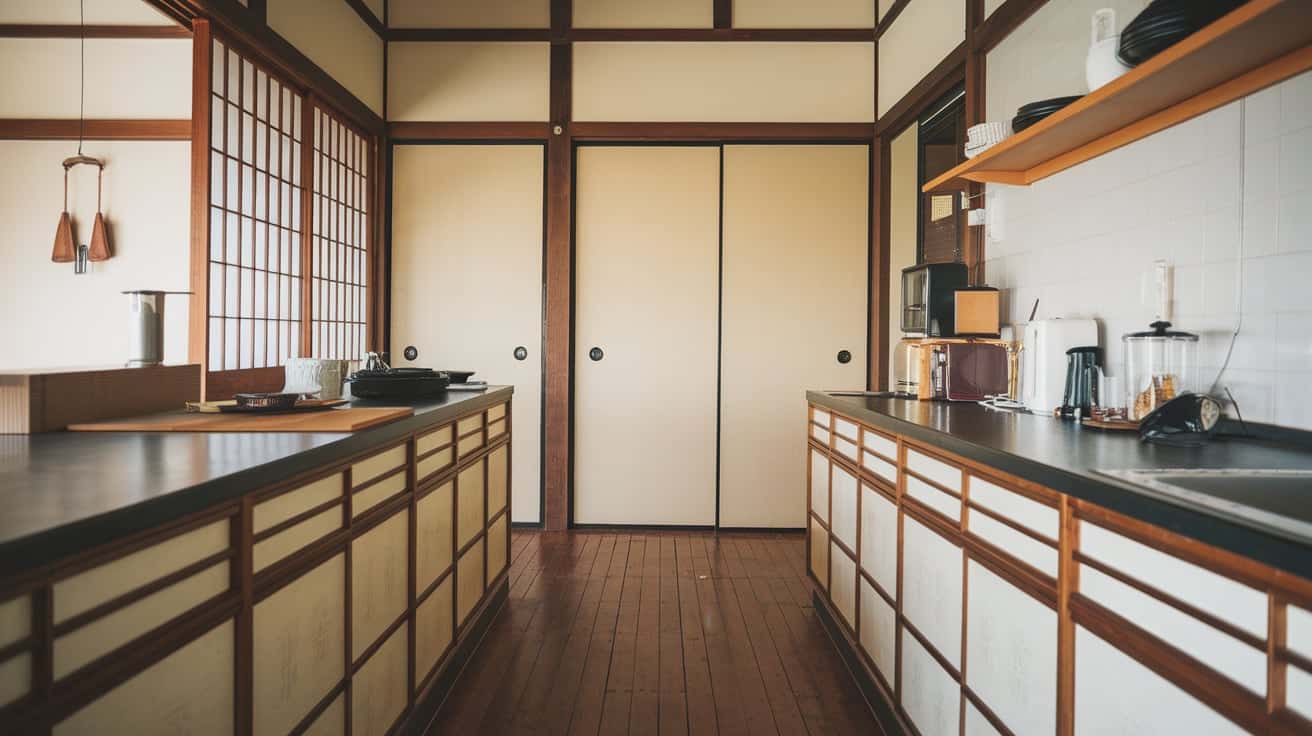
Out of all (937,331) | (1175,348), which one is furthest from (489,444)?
(1175,348)

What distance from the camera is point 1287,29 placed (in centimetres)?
129

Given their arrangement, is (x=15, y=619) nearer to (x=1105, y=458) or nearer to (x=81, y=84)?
(x=1105, y=458)

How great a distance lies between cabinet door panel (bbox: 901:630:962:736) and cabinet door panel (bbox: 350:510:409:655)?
133 centimetres

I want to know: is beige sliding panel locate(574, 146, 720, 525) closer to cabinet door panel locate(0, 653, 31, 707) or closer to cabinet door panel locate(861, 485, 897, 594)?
cabinet door panel locate(861, 485, 897, 594)

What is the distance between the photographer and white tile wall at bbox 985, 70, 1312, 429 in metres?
1.45

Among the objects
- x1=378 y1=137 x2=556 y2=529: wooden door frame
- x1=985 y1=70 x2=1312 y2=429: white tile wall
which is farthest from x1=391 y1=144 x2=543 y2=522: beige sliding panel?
x1=985 y1=70 x2=1312 y2=429: white tile wall

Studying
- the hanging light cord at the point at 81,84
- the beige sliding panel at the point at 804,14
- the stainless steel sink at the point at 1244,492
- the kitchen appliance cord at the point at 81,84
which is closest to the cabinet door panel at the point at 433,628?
the stainless steel sink at the point at 1244,492

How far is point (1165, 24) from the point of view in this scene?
1.49m

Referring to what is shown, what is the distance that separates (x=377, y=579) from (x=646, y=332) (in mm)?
2768

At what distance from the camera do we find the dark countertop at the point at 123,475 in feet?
2.49

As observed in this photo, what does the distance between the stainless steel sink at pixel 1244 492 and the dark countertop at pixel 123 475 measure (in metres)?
1.29

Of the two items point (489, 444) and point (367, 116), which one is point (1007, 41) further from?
point (367, 116)

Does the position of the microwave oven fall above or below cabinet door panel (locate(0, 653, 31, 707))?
above

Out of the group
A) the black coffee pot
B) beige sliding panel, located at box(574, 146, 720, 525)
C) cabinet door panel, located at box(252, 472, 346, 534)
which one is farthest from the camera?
beige sliding panel, located at box(574, 146, 720, 525)
